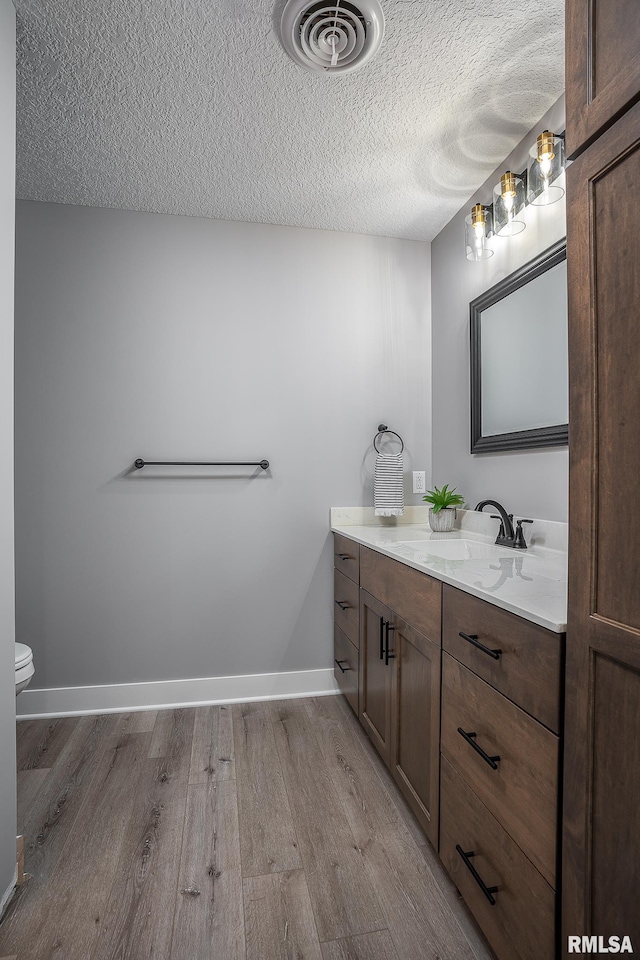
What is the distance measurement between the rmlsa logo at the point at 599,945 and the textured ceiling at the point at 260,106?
204cm

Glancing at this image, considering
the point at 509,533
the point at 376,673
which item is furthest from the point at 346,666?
the point at 509,533

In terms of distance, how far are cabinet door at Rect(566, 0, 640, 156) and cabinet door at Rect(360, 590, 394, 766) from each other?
1421 millimetres

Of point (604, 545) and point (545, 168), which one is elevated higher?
point (545, 168)

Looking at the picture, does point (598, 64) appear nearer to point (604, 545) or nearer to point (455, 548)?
point (604, 545)

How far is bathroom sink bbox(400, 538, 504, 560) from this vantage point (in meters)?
1.90

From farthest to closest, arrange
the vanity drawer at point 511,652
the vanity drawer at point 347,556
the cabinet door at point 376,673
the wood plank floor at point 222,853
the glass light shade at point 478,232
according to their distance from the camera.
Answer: the vanity drawer at point 347,556 < the glass light shade at point 478,232 < the cabinet door at point 376,673 < the wood plank floor at point 222,853 < the vanity drawer at point 511,652

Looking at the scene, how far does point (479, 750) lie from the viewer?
3.87 ft

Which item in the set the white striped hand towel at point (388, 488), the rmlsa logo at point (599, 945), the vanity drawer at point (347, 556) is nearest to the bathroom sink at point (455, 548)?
the vanity drawer at point (347, 556)

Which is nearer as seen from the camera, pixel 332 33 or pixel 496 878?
pixel 496 878

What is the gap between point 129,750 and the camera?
7.04 feet

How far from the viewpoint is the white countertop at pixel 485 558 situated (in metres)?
1.09

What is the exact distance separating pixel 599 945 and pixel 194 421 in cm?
229

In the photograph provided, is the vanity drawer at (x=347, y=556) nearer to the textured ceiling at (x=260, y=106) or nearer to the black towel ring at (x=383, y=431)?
the black towel ring at (x=383, y=431)

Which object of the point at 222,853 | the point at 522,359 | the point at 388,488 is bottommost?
the point at 222,853
